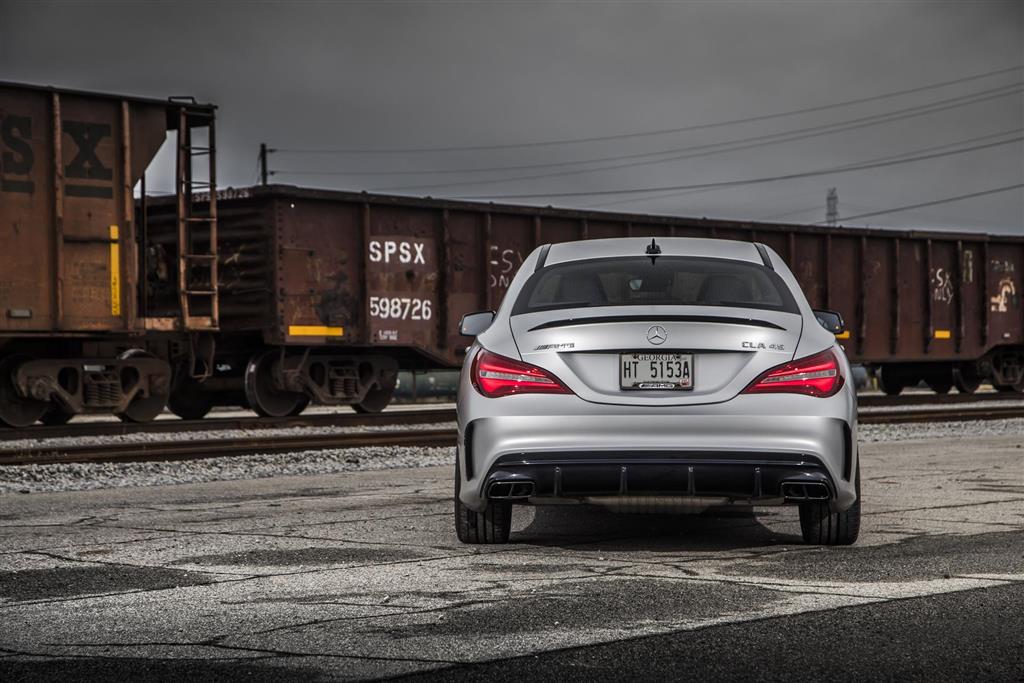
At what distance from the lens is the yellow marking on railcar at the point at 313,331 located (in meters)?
18.3

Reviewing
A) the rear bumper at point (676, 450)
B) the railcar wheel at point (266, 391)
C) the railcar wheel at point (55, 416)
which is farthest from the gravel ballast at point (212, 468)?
the rear bumper at point (676, 450)

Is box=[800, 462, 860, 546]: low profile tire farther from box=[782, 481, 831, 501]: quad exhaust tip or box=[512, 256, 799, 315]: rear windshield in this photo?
box=[512, 256, 799, 315]: rear windshield

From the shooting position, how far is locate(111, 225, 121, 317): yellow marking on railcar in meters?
15.6

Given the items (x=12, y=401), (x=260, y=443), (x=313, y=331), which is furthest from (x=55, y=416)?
(x=260, y=443)

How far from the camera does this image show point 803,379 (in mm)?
5930

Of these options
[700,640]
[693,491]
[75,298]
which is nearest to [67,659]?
[700,640]

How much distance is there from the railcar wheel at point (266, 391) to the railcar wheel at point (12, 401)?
3.29m

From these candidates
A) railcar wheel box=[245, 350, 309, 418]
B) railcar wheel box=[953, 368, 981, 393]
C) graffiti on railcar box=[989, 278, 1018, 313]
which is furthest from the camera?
railcar wheel box=[953, 368, 981, 393]

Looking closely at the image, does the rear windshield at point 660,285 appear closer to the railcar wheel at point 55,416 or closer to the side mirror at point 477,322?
the side mirror at point 477,322

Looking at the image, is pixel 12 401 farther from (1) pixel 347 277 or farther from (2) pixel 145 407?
(1) pixel 347 277

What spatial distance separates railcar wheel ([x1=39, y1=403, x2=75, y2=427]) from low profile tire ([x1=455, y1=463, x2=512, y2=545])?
1099 cm

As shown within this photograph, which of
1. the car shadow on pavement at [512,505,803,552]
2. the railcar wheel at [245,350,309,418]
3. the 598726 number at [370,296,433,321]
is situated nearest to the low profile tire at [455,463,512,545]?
the car shadow on pavement at [512,505,803,552]

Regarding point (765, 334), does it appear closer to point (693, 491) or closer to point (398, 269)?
point (693, 491)

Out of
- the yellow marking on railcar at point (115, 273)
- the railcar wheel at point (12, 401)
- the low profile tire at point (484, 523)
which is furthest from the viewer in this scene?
the yellow marking on railcar at point (115, 273)
